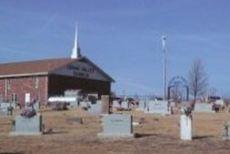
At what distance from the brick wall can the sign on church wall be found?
2726mm

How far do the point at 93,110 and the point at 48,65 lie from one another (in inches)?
1634

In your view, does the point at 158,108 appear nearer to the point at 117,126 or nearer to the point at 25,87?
the point at 117,126

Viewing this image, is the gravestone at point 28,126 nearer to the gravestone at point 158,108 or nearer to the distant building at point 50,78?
the gravestone at point 158,108

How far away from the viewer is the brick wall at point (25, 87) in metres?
85.4

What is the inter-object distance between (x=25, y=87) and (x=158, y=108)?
40.0m

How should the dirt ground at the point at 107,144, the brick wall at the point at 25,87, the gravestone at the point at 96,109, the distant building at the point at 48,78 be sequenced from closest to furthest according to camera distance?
the dirt ground at the point at 107,144, the gravestone at the point at 96,109, the brick wall at the point at 25,87, the distant building at the point at 48,78

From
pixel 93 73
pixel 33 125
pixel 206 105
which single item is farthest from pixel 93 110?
pixel 93 73

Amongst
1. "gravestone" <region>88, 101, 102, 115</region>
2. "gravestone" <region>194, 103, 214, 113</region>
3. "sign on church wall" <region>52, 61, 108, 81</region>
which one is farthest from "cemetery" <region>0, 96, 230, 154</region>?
"sign on church wall" <region>52, 61, 108, 81</region>

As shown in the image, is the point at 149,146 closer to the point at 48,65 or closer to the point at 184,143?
the point at 184,143

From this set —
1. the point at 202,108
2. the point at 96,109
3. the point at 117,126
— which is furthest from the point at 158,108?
the point at 117,126

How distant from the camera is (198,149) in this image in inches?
776

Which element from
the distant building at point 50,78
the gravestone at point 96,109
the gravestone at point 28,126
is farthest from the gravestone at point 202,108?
the gravestone at point 28,126

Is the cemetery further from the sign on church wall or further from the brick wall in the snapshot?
the sign on church wall

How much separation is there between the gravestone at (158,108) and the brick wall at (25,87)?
32360 millimetres
